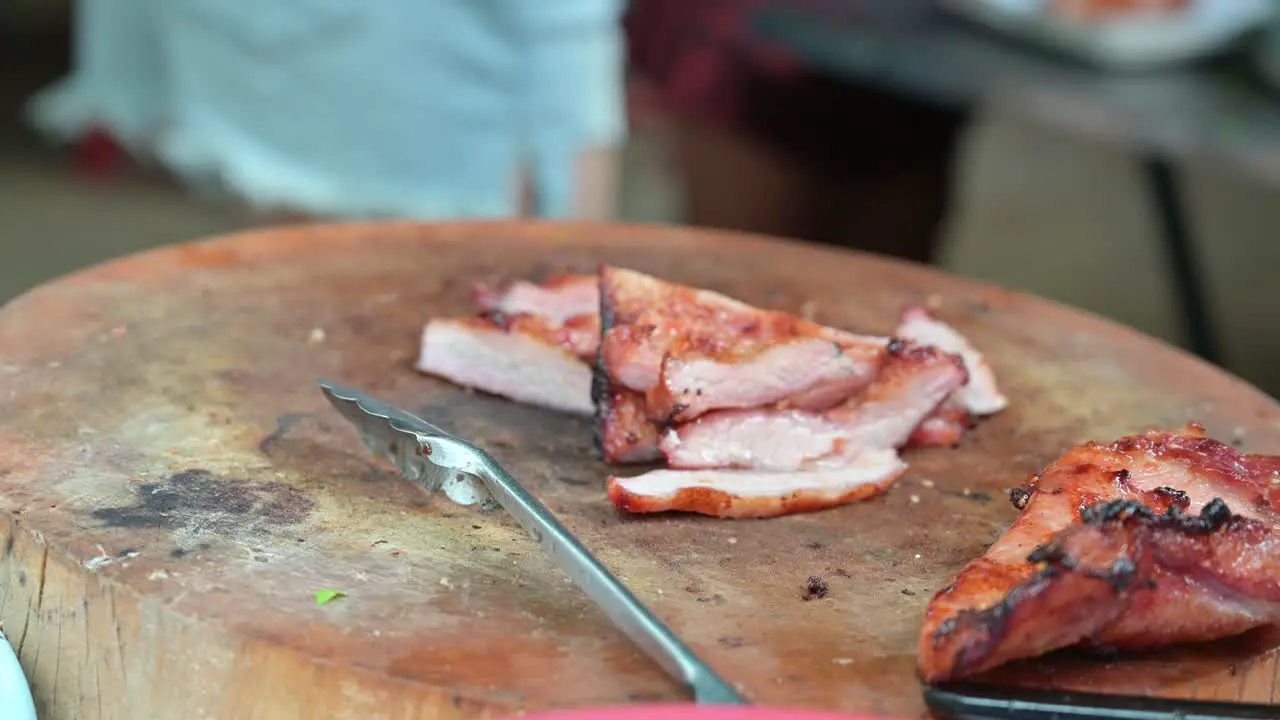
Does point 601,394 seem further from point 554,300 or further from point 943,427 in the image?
point 943,427

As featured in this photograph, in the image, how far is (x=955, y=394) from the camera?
77.8 inches

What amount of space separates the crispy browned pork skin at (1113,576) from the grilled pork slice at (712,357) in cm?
39

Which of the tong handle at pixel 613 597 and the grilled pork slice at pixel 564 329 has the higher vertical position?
the tong handle at pixel 613 597

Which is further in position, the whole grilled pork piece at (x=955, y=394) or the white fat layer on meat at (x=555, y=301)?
the white fat layer on meat at (x=555, y=301)

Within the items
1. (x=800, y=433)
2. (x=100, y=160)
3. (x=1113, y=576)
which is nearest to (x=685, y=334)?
(x=800, y=433)

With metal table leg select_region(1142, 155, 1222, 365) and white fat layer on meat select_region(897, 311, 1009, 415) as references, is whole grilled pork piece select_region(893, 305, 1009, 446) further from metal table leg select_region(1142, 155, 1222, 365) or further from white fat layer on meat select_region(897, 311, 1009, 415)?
metal table leg select_region(1142, 155, 1222, 365)

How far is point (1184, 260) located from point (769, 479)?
324 cm

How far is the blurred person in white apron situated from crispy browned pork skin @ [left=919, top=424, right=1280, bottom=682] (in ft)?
9.57

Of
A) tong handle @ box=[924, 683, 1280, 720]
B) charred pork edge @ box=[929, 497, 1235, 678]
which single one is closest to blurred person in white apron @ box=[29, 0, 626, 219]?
charred pork edge @ box=[929, 497, 1235, 678]

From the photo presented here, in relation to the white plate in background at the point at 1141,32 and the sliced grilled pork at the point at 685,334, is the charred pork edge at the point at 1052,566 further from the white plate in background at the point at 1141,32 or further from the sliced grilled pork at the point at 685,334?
the white plate in background at the point at 1141,32

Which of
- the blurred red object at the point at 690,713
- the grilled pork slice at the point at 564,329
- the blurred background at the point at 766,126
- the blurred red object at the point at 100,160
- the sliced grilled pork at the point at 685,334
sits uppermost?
the sliced grilled pork at the point at 685,334

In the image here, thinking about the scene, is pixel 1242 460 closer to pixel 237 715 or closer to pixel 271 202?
pixel 237 715

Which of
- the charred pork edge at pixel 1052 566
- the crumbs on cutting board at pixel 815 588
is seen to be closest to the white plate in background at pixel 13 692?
the crumbs on cutting board at pixel 815 588

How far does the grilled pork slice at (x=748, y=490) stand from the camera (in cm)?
165
